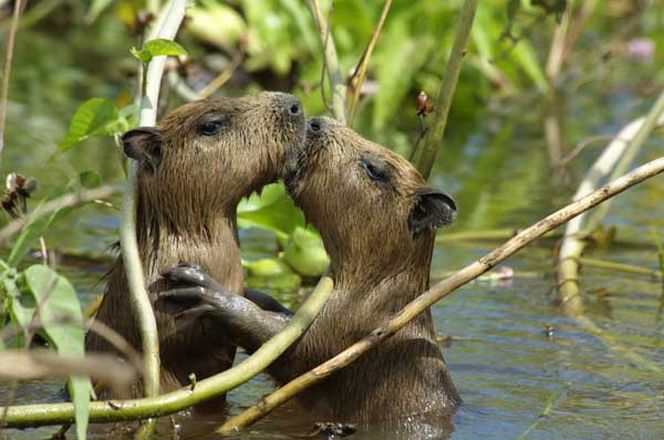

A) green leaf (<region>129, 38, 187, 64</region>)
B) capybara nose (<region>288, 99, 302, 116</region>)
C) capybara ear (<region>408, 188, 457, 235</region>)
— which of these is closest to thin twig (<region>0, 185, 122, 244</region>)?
green leaf (<region>129, 38, 187, 64</region>)

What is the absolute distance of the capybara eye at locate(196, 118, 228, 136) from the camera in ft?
19.2

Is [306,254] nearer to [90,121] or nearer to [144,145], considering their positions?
[90,121]

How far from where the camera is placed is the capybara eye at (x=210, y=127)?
584 centimetres

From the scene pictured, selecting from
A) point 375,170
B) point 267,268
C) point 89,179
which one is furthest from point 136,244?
point 267,268

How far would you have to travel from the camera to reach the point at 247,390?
6.35 meters

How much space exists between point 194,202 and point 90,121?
676 mm

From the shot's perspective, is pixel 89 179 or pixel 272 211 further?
pixel 272 211

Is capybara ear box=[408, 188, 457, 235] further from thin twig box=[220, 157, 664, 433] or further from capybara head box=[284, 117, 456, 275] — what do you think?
thin twig box=[220, 157, 664, 433]

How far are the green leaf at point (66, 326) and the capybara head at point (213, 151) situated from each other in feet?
3.54

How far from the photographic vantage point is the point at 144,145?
18.7 feet

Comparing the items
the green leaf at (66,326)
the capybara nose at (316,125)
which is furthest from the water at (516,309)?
the capybara nose at (316,125)

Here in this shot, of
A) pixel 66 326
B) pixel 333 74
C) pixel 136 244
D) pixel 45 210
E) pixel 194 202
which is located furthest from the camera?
pixel 333 74

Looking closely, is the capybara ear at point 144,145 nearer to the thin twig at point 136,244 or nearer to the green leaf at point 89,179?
the thin twig at point 136,244

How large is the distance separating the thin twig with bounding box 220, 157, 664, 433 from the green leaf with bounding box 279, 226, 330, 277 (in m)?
2.48
